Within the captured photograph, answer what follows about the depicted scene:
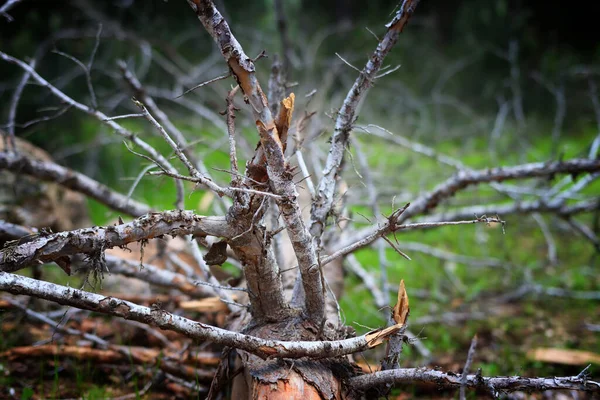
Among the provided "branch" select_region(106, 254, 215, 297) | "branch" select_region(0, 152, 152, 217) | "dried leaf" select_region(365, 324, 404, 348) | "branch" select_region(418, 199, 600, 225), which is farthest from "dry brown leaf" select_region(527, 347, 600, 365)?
"branch" select_region(0, 152, 152, 217)

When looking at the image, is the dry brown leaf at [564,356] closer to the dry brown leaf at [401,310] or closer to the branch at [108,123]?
the dry brown leaf at [401,310]

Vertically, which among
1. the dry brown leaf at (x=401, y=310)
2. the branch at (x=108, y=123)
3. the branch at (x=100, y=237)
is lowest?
the dry brown leaf at (x=401, y=310)

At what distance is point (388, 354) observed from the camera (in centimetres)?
179

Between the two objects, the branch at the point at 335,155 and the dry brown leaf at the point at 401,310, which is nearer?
Answer: the dry brown leaf at the point at 401,310

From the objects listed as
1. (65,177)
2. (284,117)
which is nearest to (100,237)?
(284,117)

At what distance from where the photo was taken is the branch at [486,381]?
147 cm

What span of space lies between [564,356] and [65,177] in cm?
380

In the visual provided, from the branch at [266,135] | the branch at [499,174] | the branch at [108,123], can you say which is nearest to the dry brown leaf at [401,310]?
the branch at [266,135]

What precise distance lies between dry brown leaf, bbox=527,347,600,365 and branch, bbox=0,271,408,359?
6.79ft

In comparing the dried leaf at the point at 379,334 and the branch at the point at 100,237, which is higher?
the branch at the point at 100,237

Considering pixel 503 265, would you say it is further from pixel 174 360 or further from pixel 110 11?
pixel 110 11

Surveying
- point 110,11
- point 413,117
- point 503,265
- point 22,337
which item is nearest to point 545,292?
point 503,265

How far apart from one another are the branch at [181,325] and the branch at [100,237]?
0.07m

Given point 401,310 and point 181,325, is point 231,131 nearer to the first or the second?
point 181,325
